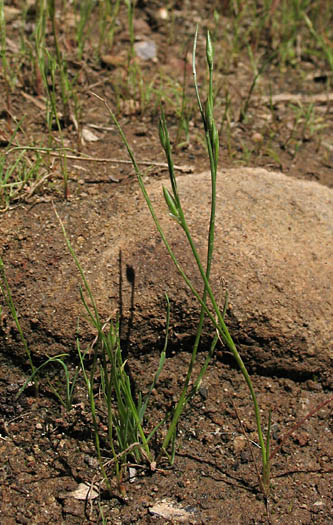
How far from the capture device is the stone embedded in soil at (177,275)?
176 cm

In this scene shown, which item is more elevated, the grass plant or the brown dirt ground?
the grass plant

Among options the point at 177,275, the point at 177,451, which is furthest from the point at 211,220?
the point at 177,451

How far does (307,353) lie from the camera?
183 centimetres

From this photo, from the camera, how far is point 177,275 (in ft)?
5.92

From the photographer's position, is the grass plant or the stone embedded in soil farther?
the stone embedded in soil

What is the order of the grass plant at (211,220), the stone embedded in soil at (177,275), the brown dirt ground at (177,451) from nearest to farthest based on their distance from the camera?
the grass plant at (211,220)
the brown dirt ground at (177,451)
the stone embedded in soil at (177,275)

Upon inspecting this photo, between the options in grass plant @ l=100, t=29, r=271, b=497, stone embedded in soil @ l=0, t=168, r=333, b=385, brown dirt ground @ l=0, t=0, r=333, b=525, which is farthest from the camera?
stone embedded in soil @ l=0, t=168, r=333, b=385

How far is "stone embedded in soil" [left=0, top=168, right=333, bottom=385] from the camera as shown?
5.79 feet

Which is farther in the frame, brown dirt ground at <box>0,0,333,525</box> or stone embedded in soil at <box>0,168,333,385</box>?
stone embedded in soil at <box>0,168,333,385</box>

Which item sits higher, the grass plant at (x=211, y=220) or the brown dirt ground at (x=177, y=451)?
the grass plant at (x=211, y=220)

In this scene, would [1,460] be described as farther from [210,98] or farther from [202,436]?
[210,98]

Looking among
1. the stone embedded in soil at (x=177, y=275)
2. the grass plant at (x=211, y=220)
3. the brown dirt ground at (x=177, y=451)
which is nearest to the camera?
the grass plant at (x=211, y=220)

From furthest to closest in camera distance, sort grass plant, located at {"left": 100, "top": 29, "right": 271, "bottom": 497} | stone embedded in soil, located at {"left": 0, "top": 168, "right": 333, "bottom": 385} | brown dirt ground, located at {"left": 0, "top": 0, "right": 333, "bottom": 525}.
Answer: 1. stone embedded in soil, located at {"left": 0, "top": 168, "right": 333, "bottom": 385}
2. brown dirt ground, located at {"left": 0, "top": 0, "right": 333, "bottom": 525}
3. grass plant, located at {"left": 100, "top": 29, "right": 271, "bottom": 497}

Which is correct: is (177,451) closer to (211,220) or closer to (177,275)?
(177,275)
